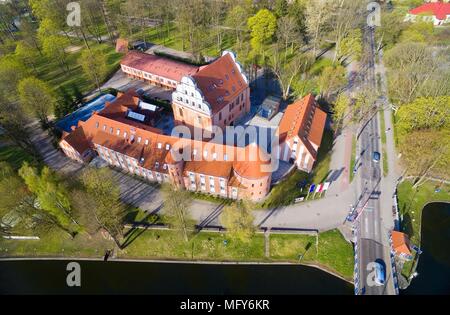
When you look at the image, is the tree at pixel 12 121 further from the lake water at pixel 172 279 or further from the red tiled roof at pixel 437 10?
the red tiled roof at pixel 437 10

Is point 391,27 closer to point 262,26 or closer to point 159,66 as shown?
point 262,26

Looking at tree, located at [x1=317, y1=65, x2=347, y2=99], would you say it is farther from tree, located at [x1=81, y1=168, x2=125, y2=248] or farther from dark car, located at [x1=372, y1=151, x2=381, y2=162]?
tree, located at [x1=81, y1=168, x2=125, y2=248]

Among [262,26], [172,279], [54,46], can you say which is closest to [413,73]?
[262,26]

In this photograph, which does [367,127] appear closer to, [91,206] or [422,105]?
[422,105]

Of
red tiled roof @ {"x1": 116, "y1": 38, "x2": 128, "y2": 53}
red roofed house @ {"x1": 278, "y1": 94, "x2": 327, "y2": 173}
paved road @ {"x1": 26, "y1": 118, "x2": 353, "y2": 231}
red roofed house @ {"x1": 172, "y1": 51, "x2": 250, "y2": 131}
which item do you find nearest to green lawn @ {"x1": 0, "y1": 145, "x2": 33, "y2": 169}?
paved road @ {"x1": 26, "y1": 118, "x2": 353, "y2": 231}

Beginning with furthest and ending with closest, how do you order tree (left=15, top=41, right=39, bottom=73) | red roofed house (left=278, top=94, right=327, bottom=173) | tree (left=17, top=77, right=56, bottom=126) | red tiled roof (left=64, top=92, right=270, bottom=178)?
tree (left=15, top=41, right=39, bottom=73) < tree (left=17, top=77, right=56, bottom=126) < red roofed house (left=278, top=94, right=327, bottom=173) < red tiled roof (left=64, top=92, right=270, bottom=178)
